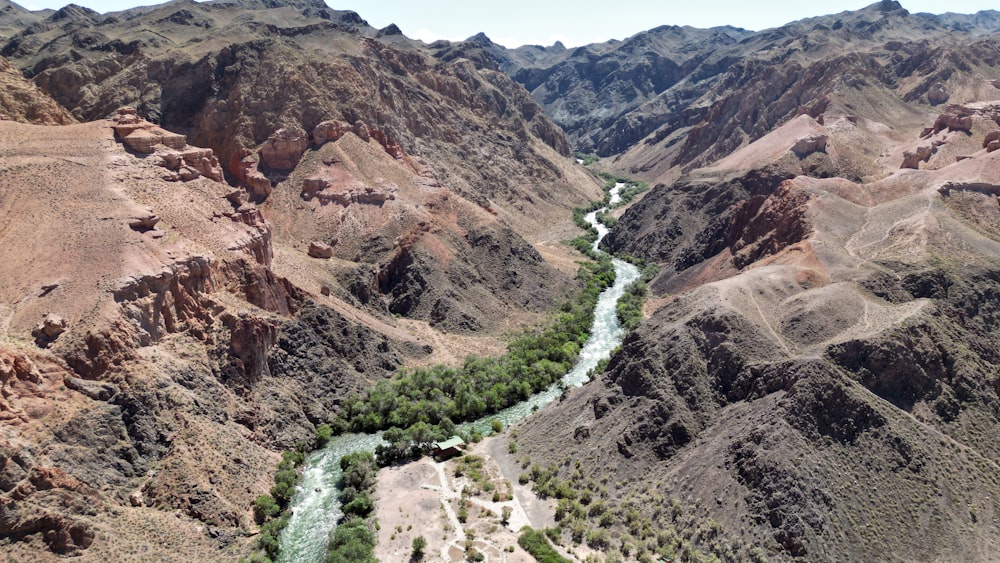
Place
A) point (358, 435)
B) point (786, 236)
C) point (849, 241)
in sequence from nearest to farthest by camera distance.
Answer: point (358, 435), point (849, 241), point (786, 236)

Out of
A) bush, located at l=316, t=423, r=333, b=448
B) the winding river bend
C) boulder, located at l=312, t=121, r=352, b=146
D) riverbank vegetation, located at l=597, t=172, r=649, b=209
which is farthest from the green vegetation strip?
riverbank vegetation, located at l=597, t=172, r=649, b=209

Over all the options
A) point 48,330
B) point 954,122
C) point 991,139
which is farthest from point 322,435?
point 954,122

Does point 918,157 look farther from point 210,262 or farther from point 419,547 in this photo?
point 210,262

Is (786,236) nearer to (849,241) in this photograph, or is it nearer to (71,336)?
(849,241)

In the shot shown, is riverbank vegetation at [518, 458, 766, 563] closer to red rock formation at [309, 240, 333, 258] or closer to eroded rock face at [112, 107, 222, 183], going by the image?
red rock formation at [309, 240, 333, 258]

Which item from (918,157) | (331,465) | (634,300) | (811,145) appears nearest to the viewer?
(331,465)

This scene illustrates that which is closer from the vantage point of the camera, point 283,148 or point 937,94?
point 283,148

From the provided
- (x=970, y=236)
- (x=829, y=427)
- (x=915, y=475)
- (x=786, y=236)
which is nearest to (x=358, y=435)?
(x=829, y=427)

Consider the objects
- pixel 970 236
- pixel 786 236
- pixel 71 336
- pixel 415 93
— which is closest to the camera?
pixel 71 336
